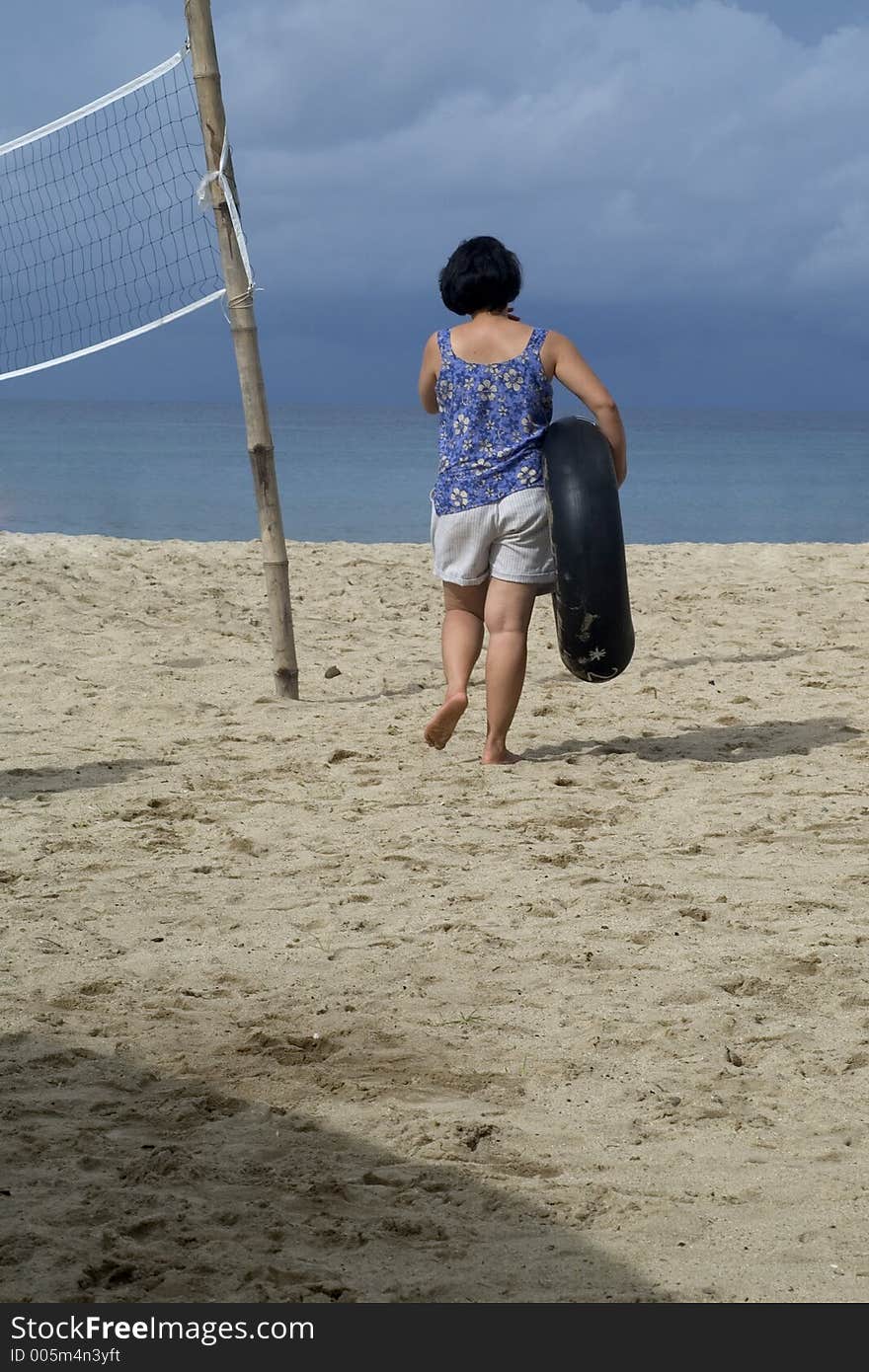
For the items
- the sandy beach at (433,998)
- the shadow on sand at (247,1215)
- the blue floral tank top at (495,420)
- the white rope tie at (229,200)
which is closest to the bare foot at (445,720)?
the sandy beach at (433,998)

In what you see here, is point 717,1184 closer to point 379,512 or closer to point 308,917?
point 308,917

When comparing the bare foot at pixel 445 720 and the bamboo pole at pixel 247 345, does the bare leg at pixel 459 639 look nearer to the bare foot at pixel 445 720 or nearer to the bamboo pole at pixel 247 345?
the bare foot at pixel 445 720

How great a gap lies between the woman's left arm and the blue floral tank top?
3 cm

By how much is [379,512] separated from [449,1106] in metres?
23.2

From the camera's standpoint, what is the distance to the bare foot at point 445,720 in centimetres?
541

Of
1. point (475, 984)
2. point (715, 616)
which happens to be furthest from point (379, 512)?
point (475, 984)

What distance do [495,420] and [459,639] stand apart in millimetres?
862

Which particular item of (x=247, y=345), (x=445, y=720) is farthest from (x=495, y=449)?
(x=247, y=345)

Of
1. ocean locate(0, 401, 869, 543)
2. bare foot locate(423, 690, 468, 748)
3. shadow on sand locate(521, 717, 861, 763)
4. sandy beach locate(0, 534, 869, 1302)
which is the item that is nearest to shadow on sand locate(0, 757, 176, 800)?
sandy beach locate(0, 534, 869, 1302)

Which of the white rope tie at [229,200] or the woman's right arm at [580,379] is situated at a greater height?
the white rope tie at [229,200]

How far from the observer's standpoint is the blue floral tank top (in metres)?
5.33

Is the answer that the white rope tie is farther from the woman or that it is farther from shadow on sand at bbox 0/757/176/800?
shadow on sand at bbox 0/757/176/800

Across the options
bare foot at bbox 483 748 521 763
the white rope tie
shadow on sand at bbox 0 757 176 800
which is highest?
the white rope tie

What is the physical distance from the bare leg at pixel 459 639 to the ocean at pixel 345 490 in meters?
15.7
